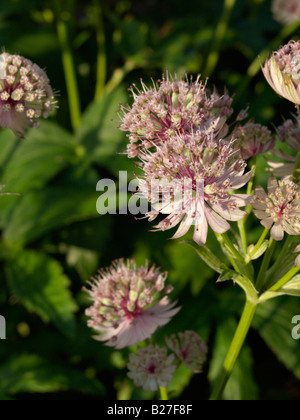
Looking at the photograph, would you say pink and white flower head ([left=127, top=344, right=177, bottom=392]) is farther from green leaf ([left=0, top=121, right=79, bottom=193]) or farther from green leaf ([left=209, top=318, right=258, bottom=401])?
green leaf ([left=0, top=121, right=79, bottom=193])

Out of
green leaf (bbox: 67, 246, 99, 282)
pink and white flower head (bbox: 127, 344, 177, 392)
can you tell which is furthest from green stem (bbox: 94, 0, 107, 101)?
pink and white flower head (bbox: 127, 344, 177, 392)

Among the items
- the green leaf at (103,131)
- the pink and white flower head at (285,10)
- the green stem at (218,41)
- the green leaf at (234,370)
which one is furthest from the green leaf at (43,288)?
the pink and white flower head at (285,10)

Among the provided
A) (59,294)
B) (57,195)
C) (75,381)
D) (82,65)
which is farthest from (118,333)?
(82,65)

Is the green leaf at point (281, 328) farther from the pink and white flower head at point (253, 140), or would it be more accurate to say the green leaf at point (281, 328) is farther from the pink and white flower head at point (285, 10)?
the pink and white flower head at point (285, 10)

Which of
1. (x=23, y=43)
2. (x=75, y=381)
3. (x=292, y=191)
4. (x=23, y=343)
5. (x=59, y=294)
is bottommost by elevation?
(x=75, y=381)

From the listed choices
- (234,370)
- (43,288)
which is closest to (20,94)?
(43,288)

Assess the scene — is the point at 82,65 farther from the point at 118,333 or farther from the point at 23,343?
the point at 118,333
